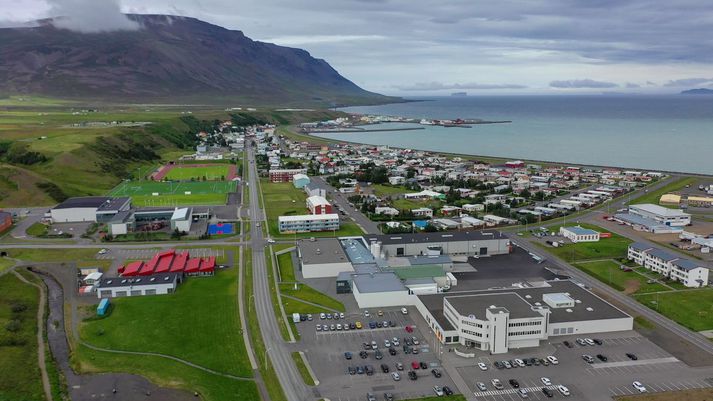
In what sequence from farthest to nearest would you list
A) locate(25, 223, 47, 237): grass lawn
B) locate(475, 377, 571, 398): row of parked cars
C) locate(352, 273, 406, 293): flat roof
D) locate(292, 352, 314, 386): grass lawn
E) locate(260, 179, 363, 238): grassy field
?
locate(260, 179, 363, 238): grassy field < locate(25, 223, 47, 237): grass lawn < locate(352, 273, 406, 293): flat roof < locate(292, 352, 314, 386): grass lawn < locate(475, 377, 571, 398): row of parked cars

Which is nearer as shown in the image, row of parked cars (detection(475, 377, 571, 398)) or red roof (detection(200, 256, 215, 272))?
row of parked cars (detection(475, 377, 571, 398))

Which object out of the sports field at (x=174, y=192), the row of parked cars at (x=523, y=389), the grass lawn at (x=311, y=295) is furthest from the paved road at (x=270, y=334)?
the sports field at (x=174, y=192)

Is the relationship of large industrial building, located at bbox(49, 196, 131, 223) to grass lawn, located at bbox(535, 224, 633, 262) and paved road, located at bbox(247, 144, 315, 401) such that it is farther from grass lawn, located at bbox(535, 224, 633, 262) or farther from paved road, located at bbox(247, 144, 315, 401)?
grass lawn, located at bbox(535, 224, 633, 262)

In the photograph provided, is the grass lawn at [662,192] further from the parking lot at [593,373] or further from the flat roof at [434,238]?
the parking lot at [593,373]

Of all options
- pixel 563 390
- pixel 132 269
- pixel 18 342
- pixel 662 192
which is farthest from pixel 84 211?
pixel 662 192

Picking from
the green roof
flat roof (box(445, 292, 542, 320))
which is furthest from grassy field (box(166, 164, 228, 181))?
flat roof (box(445, 292, 542, 320))

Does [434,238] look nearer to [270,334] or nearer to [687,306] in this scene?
[687,306]
